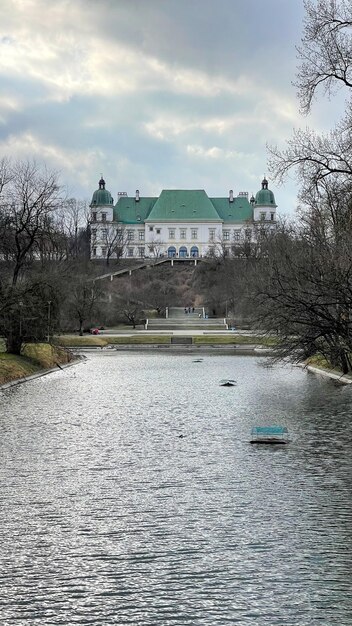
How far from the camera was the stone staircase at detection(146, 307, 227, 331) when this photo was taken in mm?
72812

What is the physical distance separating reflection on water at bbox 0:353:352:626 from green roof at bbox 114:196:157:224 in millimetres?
107183

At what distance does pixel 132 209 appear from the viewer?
129m

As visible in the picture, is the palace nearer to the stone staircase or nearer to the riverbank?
the stone staircase

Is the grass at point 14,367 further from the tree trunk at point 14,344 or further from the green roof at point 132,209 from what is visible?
the green roof at point 132,209

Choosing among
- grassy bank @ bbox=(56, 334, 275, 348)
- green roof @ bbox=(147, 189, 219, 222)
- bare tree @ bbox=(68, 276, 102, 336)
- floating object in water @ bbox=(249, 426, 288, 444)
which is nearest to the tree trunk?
floating object in water @ bbox=(249, 426, 288, 444)

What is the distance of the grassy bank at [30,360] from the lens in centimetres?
2989

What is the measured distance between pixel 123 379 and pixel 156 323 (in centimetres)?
4401

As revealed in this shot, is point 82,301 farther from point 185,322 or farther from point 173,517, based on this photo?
point 173,517

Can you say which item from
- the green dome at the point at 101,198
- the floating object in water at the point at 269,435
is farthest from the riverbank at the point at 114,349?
the green dome at the point at 101,198

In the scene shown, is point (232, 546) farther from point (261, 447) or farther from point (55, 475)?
point (261, 447)

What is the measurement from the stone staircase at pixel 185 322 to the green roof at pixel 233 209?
44641 mm

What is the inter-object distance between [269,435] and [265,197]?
111 metres

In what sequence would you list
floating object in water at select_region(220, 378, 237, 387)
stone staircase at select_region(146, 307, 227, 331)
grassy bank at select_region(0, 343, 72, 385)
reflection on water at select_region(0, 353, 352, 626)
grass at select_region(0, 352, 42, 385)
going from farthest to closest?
stone staircase at select_region(146, 307, 227, 331) < grassy bank at select_region(0, 343, 72, 385) < grass at select_region(0, 352, 42, 385) < floating object in water at select_region(220, 378, 237, 387) < reflection on water at select_region(0, 353, 352, 626)

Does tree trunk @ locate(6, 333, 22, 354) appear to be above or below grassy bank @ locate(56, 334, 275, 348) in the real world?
above
